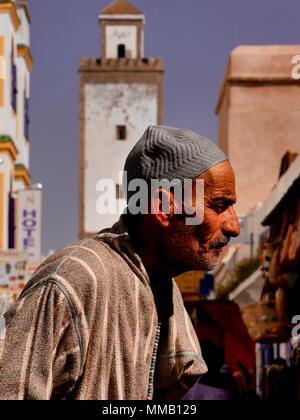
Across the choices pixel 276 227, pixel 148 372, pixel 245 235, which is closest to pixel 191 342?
pixel 148 372

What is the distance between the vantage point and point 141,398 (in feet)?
7.14

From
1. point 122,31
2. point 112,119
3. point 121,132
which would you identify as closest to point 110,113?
point 112,119

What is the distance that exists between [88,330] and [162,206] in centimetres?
28

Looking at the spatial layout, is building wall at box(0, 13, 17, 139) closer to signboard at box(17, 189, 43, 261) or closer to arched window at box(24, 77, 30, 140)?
signboard at box(17, 189, 43, 261)

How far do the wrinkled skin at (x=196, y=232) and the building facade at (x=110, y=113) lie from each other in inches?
1911

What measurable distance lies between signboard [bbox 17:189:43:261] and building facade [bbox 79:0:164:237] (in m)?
25.8

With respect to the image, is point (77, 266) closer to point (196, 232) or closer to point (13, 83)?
point (196, 232)

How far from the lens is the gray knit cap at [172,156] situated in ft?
7.27

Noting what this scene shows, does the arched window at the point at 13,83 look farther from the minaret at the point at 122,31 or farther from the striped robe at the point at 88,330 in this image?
the minaret at the point at 122,31

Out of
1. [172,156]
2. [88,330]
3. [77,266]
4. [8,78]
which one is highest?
[172,156]

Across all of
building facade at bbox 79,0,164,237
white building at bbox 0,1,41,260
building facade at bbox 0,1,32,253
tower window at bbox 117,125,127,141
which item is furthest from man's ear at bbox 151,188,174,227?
tower window at bbox 117,125,127,141

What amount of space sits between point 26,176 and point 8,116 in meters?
3.82

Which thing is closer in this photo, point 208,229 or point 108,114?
point 208,229

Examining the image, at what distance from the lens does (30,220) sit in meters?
24.7
